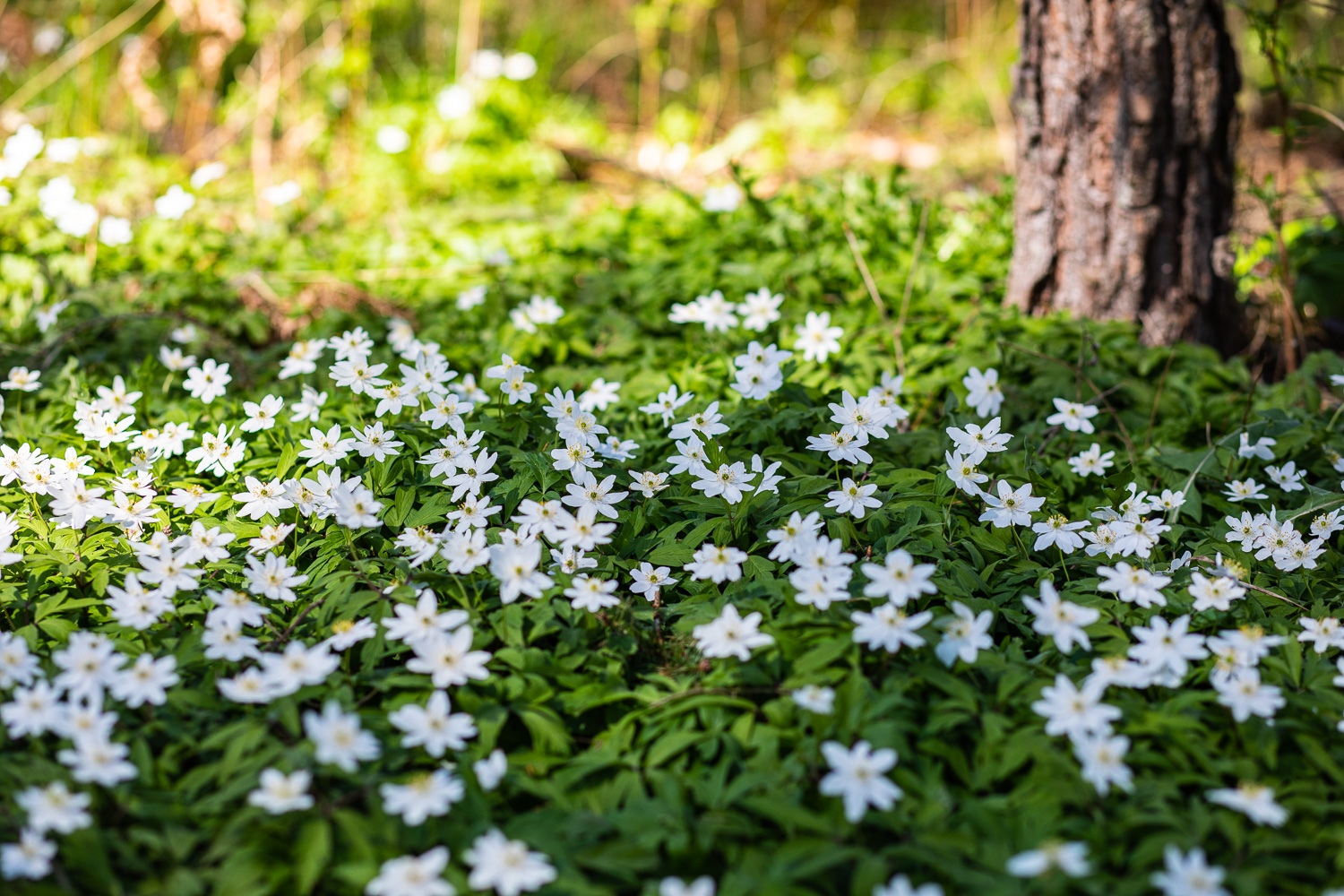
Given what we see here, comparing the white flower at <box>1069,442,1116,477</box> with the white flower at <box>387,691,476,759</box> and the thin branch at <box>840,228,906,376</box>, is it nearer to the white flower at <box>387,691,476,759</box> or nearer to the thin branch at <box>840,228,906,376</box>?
the thin branch at <box>840,228,906,376</box>

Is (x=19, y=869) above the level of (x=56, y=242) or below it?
below

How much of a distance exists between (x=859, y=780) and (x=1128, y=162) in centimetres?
224

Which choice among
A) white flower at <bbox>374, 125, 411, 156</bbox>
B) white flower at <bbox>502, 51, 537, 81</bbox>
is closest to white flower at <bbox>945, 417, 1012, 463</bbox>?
white flower at <bbox>374, 125, 411, 156</bbox>

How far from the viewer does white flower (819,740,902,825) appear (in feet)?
4.26

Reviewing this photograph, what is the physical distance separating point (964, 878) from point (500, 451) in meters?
1.27

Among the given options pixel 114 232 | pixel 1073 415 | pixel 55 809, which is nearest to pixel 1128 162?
pixel 1073 415

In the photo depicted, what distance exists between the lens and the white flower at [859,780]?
130cm

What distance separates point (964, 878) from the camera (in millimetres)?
1247

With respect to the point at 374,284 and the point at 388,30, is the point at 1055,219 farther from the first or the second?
the point at 388,30

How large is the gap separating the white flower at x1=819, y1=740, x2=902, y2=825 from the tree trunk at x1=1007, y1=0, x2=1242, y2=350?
81.6 inches

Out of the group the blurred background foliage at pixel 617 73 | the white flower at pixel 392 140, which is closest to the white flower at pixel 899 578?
the blurred background foliage at pixel 617 73

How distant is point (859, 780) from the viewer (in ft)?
4.33

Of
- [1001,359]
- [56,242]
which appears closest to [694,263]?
[1001,359]

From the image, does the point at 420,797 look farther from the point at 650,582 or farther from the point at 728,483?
the point at 728,483
